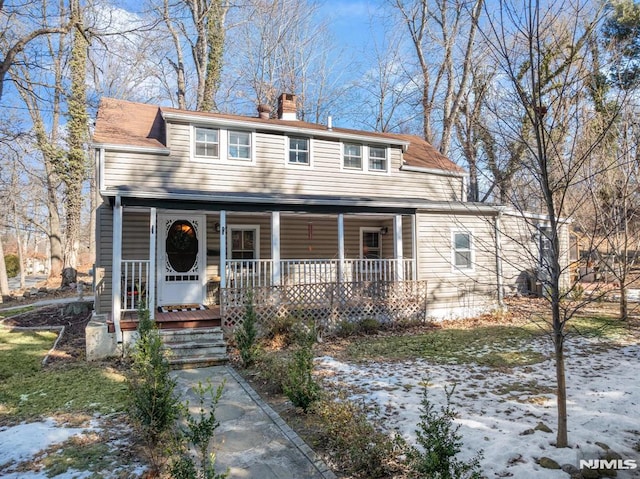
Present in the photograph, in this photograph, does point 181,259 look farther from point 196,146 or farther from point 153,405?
point 153,405

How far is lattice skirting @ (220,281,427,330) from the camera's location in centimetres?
834

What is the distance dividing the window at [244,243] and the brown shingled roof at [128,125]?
3047mm

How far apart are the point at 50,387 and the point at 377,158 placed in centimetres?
1028

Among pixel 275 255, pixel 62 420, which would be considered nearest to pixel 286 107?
pixel 275 255

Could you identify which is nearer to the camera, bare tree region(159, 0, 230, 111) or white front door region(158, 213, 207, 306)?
white front door region(158, 213, 207, 306)

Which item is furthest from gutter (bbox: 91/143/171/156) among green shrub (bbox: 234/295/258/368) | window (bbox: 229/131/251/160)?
green shrub (bbox: 234/295/258/368)

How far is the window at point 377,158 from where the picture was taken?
41.4 feet

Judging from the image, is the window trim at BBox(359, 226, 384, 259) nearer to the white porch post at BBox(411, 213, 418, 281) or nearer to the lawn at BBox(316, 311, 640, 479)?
the white porch post at BBox(411, 213, 418, 281)

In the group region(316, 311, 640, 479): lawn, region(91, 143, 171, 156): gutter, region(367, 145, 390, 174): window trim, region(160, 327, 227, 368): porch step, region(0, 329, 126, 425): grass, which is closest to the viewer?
region(316, 311, 640, 479): lawn

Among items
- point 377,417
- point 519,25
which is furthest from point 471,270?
point 519,25

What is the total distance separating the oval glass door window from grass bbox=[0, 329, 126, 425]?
323cm

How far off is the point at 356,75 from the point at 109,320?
22.3 metres

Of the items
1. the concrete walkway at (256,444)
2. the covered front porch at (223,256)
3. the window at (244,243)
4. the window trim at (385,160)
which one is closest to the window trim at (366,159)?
the window trim at (385,160)

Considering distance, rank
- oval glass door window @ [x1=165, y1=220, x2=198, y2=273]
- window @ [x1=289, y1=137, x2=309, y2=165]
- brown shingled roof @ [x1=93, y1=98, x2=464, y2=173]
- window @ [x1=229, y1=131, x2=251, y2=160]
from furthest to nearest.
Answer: window @ [x1=289, y1=137, x2=309, y2=165], window @ [x1=229, y1=131, x2=251, y2=160], brown shingled roof @ [x1=93, y1=98, x2=464, y2=173], oval glass door window @ [x1=165, y1=220, x2=198, y2=273]
